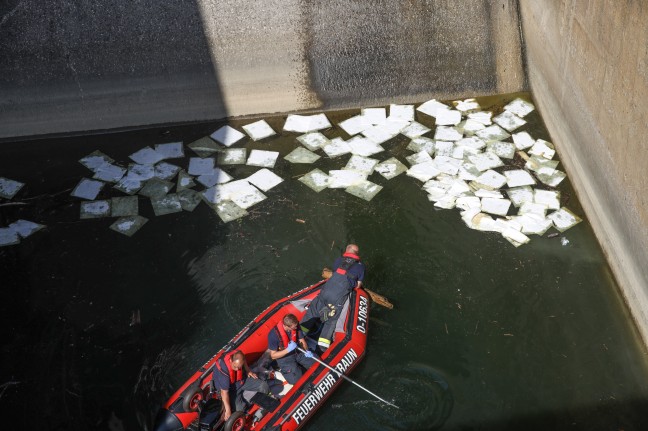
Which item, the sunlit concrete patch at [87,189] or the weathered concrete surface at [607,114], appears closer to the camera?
the weathered concrete surface at [607,114]

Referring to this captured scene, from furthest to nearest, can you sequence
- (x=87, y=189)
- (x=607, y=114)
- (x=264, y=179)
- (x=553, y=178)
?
(x=264, y=179) < (x=87, y=189) < (x=553, y=178) < (x=607, y=114)

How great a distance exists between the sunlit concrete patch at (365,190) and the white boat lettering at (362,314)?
255 cm

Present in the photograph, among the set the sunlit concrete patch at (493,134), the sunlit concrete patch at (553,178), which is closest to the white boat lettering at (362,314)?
the sunlit concrete patch at (553,178)

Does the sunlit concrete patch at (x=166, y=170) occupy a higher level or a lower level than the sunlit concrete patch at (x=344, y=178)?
higher

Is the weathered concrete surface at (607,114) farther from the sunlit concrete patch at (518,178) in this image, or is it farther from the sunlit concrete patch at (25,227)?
the sunlit concrete patch at (25,227)

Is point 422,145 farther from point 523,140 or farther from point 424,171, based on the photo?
point 523,140

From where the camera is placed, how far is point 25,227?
10531 mm

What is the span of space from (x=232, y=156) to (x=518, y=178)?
16.7 ft

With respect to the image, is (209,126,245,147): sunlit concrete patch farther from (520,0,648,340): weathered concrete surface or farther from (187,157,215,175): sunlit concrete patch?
(520,0,648,340): weathered concrete surface

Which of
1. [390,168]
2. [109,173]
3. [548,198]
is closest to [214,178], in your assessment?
[109,173]

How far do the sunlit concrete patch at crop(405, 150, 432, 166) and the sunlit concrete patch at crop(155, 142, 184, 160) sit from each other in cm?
416

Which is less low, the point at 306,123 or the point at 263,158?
the point at 306,123

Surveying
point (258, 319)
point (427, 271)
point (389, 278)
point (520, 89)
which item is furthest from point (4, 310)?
point (520, 89)

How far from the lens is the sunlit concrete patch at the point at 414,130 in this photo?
12297 millimetres
